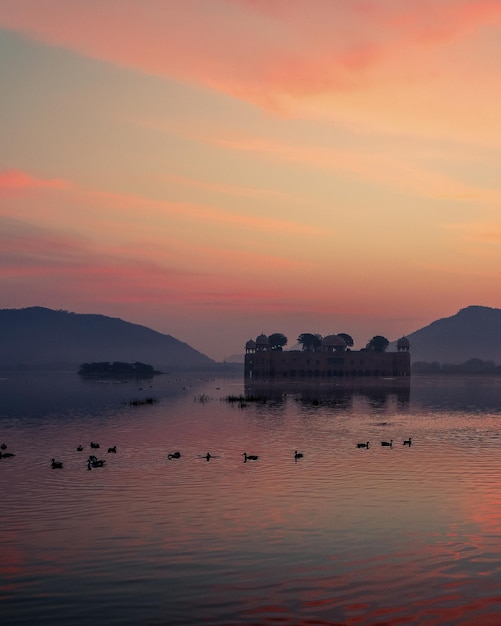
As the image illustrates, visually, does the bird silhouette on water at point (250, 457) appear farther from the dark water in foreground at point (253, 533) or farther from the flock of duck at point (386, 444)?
the flock of duck at point (386, 444)

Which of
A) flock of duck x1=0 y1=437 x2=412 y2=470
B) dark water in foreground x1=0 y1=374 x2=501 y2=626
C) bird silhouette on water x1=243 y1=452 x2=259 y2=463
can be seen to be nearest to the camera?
dark water in foreground x1=0 y1=374 x2=501 y2=626

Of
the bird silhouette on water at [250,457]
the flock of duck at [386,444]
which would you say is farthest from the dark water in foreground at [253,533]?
the flock of duck at [386,444]

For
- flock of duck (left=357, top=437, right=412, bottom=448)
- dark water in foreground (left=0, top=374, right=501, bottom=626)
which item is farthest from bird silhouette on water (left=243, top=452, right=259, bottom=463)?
flock of duck (left=357, top=437, right=412, bottom=448)

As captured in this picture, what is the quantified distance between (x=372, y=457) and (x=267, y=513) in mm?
21987

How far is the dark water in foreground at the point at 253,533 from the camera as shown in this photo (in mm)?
23781

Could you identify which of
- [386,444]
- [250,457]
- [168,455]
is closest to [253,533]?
[250,457]

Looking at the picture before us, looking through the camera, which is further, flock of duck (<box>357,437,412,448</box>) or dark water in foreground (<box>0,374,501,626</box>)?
flock of duck (<box>357,437,412,448</box>)

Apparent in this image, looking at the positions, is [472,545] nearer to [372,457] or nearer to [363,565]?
[363,565]

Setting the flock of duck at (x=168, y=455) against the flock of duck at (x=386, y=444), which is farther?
the flock of duck at (x=386, y=444)

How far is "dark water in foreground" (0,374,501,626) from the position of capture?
78.0ft

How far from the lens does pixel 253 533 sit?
108ft

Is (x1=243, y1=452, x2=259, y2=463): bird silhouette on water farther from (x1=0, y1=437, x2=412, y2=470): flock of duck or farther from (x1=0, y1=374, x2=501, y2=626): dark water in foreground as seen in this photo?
(x1=0, y1=374, x2=501, y2=626): dark water in foreground

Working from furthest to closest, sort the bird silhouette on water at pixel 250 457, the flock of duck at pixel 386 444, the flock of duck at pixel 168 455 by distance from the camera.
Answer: the flock of duck at pixel 386 444 → the bird silhouette on water at pixel 250 457 → the flock of duck at pixel 168 455

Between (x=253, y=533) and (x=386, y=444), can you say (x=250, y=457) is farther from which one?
(x=253, y=533)
